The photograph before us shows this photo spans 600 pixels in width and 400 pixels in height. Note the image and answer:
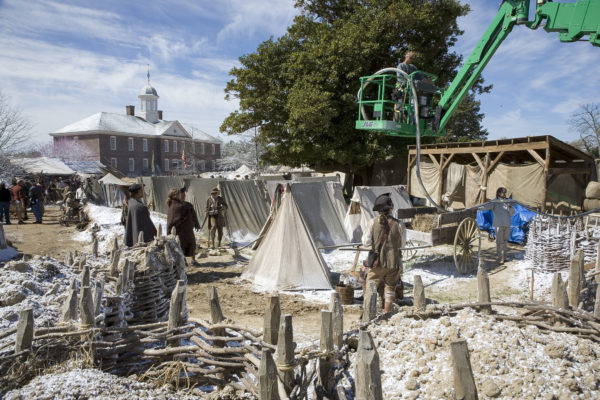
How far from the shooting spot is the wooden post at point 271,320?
2.95 m

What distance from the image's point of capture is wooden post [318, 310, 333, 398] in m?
2.68

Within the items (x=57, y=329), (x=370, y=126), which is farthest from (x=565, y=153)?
(x=57, y=329)

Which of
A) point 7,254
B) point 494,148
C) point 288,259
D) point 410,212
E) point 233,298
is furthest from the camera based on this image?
point 494,148

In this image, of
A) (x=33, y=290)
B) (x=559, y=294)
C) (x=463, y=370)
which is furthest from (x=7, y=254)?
(x=559, y=294)

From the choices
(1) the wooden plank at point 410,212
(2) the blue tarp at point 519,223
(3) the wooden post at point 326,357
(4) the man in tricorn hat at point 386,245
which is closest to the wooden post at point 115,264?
(3) the wooden post at point 326,357

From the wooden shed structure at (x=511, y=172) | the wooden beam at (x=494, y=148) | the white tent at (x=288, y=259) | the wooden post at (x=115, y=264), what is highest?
the wooden beam at (x=494, y=148)

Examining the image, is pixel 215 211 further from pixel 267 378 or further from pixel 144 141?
pixel 144 141

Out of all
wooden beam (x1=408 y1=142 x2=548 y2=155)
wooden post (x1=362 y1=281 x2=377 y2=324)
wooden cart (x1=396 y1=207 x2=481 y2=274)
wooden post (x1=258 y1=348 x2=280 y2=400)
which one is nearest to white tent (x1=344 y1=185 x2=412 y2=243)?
wooden cart (x1=396 y1=207 x2=481 y2=274)

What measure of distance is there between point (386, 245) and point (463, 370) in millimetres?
3189

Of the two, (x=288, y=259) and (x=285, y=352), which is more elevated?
Result: (x=285, y=352)

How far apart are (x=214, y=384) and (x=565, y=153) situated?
12.5m

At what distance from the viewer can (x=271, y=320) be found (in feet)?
9.71

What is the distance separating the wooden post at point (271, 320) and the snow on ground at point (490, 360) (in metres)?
0.61

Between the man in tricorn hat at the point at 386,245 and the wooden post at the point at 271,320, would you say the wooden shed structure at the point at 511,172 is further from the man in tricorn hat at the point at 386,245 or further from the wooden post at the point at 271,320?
the wooden post at the point at 271,320
